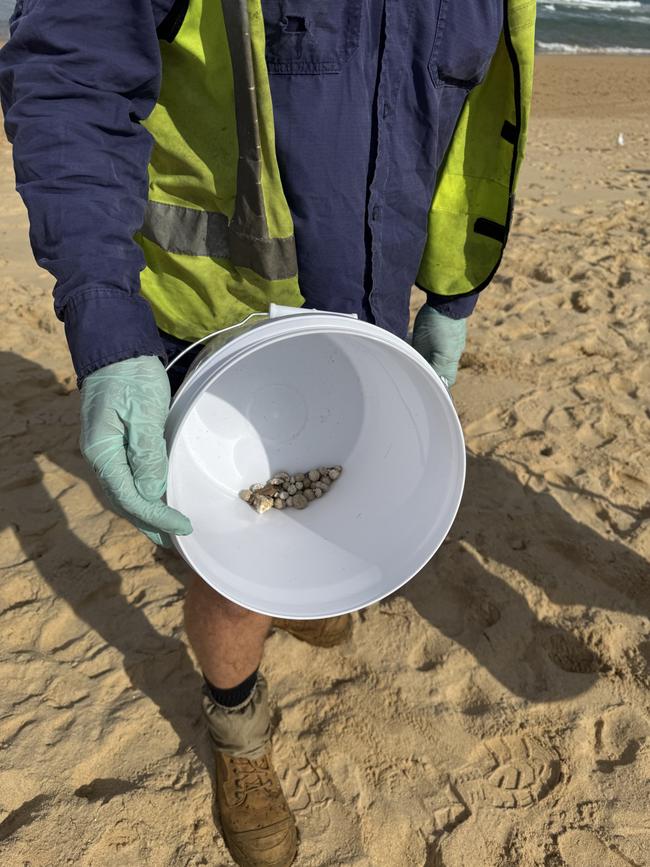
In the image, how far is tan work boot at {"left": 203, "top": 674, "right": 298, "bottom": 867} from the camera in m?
1.54

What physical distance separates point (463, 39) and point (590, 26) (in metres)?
21.2

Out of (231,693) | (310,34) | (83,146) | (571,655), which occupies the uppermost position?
(310,34)

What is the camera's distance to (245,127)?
1.21 m

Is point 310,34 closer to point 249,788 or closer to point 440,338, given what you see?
point 440,338

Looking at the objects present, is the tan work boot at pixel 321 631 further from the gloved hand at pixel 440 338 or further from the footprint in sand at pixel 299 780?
the gloved hand at pixel 440 338

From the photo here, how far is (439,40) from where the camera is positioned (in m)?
1.32

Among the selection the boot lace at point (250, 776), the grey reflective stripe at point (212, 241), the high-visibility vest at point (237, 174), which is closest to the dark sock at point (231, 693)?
the boot lace at point (250, 776)

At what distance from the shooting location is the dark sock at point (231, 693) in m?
1.60

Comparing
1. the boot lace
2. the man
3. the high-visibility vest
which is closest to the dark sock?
the man

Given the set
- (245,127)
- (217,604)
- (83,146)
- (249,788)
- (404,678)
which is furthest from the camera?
(404,678)

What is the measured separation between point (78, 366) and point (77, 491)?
1475 millimetres

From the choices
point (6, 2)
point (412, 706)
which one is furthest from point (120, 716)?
point (6, 2)

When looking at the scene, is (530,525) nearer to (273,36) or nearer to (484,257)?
(484,257)

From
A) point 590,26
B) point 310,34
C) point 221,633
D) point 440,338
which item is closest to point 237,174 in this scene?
point 310,34
